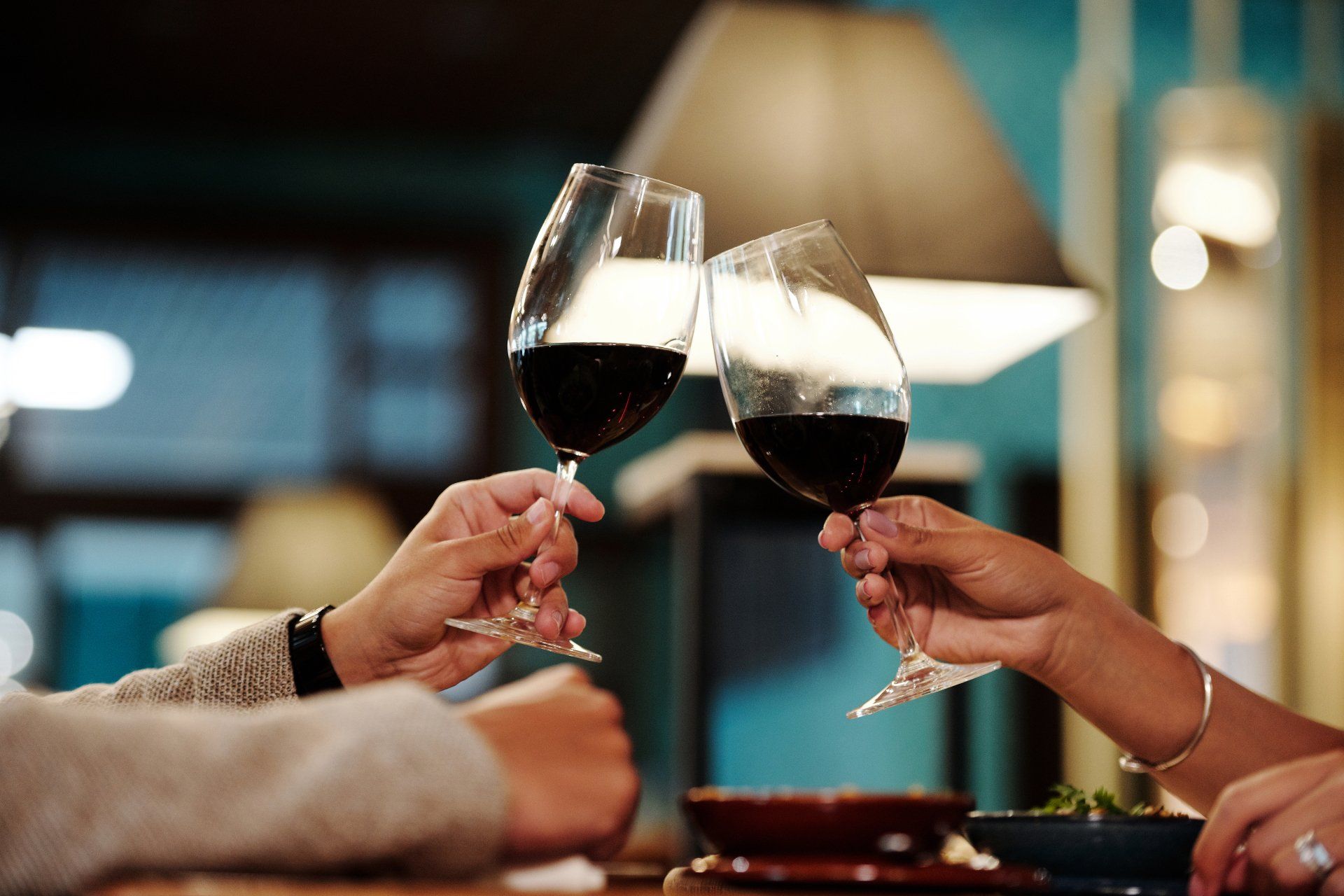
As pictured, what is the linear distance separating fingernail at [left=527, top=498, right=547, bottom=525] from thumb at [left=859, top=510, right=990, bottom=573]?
0.23 m

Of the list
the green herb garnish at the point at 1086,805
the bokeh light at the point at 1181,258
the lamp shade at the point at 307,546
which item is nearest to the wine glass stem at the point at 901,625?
the green herb garnish at the point at 1086,805

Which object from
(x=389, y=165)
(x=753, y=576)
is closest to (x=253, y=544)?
(x=389, y=165)

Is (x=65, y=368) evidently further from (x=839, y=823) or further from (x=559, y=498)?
(x=839, y=823)

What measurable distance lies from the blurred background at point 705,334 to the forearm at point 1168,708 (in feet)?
1.63

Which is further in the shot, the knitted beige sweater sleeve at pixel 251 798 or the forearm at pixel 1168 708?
the forearm at pixel 1168 708

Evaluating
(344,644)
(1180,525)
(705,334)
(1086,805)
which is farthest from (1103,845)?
(1180,525)

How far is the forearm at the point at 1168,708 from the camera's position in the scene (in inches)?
39.8

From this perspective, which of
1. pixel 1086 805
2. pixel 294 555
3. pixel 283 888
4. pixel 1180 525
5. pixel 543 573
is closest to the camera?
pixel 283 888

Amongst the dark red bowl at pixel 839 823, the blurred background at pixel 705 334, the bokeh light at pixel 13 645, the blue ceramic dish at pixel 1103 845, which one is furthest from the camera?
the bokeh light at pixel 13 645

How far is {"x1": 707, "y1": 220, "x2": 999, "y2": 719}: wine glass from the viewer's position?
2.89 feet

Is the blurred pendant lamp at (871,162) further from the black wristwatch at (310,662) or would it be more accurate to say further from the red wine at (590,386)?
the black wristwatch at (310,662)

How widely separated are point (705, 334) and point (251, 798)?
1034mm

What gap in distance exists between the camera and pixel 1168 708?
3.36 feet

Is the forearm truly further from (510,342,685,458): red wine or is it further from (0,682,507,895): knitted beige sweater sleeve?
(0,682,507,895): knitted beige sweater sleeve
